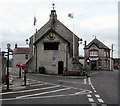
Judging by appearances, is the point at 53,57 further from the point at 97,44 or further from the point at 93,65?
the point at 97,44

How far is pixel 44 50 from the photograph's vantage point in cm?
3147

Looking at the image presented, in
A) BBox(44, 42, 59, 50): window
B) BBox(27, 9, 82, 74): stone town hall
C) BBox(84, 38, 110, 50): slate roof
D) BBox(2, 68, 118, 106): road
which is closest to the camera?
BBox(2, 68, 118, 106): road

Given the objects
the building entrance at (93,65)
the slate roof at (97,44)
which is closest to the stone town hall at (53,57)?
the building entrance at (93,65)

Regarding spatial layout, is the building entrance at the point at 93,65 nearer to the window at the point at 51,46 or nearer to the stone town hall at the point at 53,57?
the stone town hall at the point at 53,57

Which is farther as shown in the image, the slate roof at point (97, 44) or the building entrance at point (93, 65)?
the slate roof at point (97, 44)

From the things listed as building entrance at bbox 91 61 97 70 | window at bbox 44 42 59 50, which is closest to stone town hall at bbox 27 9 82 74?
window at bbox 44 42 59 50

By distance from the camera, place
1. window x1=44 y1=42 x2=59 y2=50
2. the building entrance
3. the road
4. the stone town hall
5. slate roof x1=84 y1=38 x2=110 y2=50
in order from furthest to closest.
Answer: slate roof x1=84 y1=38 x2=110 y2=50
the building entrance
window x1=44 y1=42 x2=59 y2=50
the stone town hall
the road

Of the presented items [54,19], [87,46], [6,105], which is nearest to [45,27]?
[54,19]

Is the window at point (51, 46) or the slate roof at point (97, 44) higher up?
the slate roof at point (97, 44)

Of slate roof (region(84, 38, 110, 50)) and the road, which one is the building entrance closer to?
slate roof (region(84, 38, 110, 50))

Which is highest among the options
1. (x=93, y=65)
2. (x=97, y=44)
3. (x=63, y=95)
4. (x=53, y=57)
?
(x=97, y=44)

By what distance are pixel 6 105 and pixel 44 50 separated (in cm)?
2334

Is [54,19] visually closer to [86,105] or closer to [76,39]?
[76,39]

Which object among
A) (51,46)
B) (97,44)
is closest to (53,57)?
(51,46)
